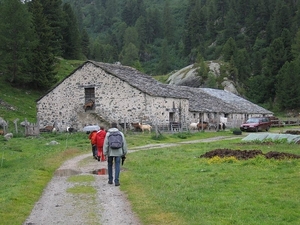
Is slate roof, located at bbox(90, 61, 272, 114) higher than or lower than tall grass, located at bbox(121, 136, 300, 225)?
higher

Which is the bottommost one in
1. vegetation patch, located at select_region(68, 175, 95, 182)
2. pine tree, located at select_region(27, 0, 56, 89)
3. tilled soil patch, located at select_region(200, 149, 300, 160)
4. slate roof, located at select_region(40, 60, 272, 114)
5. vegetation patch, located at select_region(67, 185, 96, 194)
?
vegetation patch, located at select_region(67, 185, 96, 194)

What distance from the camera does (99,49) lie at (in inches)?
4719

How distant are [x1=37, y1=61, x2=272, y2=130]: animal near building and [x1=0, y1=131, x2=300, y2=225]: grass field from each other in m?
19.4

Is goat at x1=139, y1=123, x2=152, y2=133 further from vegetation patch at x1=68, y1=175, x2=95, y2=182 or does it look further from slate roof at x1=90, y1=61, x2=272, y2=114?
vegetation patch at x1=68, y1=175, x2=95, y2=182

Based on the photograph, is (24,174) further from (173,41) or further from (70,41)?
(173,41)

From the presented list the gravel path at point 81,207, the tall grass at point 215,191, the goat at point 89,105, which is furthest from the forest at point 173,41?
the gravel path at point 81,207

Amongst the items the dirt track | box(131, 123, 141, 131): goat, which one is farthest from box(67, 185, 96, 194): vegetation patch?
box(131, 123, 141, 131): goat

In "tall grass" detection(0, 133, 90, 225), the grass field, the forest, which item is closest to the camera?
the grass field

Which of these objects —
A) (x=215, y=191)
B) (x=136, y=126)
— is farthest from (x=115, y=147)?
(x=136, y=126)

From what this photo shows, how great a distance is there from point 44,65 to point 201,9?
316 ft

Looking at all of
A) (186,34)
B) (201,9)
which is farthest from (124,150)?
(201,9)

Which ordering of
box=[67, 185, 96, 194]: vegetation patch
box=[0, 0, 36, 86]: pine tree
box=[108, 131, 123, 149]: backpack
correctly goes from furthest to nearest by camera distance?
box=[0, 0, 36, 86]: pine tree
box=[108, 131, 123, 149]: backpack
box=[67, 185, 96, 194]: vegetation patch

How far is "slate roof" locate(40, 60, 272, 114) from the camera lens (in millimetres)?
40906

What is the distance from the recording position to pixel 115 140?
13508 mm
